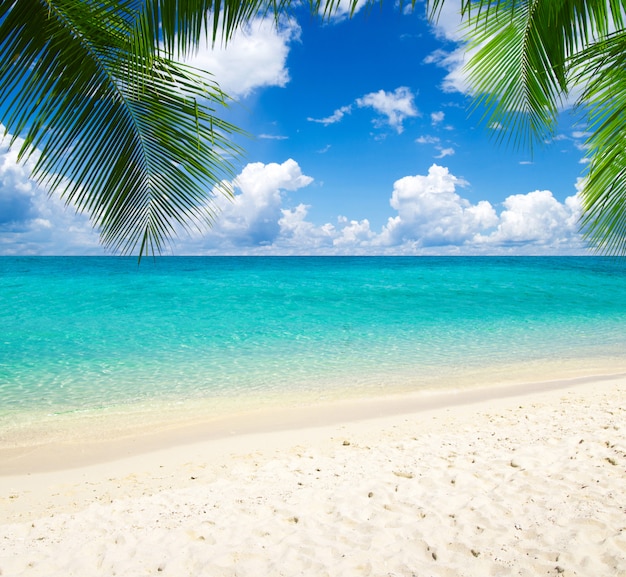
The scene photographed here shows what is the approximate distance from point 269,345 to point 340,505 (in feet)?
24.3

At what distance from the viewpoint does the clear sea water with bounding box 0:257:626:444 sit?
734cm

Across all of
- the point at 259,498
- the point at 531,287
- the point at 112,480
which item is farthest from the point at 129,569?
the point at 531,287

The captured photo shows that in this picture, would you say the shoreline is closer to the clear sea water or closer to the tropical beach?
the tropical beach

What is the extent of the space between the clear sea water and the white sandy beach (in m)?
1.72

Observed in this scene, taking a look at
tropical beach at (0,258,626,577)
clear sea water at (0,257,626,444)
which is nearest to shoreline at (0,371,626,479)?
tropical beach at (0,258,626,577)

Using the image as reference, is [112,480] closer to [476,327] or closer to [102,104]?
[102,104]

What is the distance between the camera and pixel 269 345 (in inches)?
421

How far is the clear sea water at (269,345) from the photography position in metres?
7.34

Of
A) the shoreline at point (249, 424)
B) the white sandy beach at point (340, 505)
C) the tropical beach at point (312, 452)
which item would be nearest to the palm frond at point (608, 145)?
the tropical beach at point (312, 452)

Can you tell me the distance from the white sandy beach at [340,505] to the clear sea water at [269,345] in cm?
172

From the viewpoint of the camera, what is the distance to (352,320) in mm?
14422

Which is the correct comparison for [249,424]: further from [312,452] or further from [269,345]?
[269,345]

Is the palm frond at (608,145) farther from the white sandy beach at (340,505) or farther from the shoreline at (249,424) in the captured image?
the shoreline at (249,424)

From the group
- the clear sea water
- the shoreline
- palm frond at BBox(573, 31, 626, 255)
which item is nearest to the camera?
palm frond at BBox(573, 31, 626, 255)
